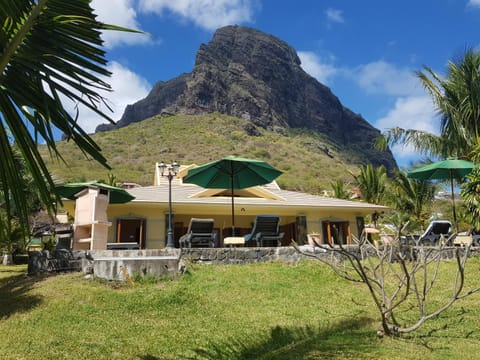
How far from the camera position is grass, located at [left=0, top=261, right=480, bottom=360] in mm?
4719

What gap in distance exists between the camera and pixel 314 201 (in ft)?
58.5

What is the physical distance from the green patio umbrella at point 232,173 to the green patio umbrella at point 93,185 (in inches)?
86.7

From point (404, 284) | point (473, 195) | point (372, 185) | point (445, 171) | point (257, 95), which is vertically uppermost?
point (257, 95)

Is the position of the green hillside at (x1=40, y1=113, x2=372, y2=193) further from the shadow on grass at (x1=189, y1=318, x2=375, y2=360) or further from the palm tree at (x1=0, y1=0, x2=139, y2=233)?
the palm tree at (x1=0, y1=0, x2=139, y2=233)

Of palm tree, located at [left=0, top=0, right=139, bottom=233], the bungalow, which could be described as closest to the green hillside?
the bungalow

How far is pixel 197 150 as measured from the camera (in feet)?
192

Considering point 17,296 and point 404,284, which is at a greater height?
point 404,284

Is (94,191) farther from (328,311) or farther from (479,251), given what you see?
(479,251)

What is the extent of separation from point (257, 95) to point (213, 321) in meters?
105

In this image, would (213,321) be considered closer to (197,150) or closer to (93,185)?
(93,185)

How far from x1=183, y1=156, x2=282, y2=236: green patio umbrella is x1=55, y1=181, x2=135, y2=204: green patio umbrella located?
2.20 meters

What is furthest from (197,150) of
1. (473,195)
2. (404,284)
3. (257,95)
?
(257,95)

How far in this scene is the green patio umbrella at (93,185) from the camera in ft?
38.9

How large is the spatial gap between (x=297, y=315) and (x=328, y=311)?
2.03ft
